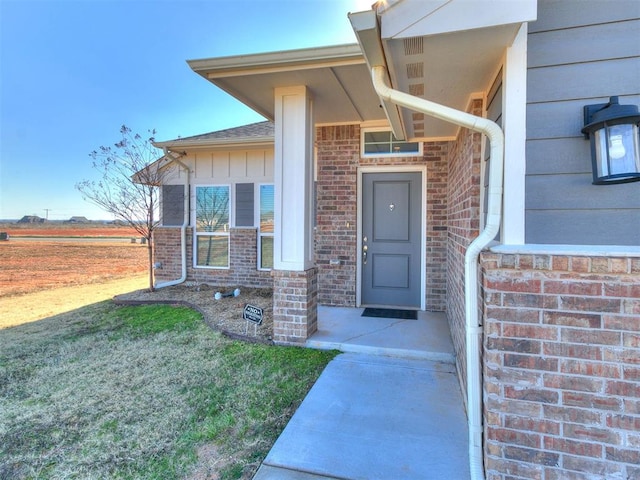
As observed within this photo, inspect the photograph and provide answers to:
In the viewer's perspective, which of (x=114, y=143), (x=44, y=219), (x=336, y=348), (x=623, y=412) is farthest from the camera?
(x=44, y=219)

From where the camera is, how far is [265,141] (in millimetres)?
6484

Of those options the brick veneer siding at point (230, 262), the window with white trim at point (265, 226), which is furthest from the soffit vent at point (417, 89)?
the brick veneer siding at point (230, 262)

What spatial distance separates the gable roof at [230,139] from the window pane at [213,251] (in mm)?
2054

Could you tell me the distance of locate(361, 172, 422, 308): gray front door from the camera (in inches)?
195

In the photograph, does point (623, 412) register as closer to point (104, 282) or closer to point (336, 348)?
point (336, 348)

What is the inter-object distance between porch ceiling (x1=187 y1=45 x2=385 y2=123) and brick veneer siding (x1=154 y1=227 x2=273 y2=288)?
11.8ft

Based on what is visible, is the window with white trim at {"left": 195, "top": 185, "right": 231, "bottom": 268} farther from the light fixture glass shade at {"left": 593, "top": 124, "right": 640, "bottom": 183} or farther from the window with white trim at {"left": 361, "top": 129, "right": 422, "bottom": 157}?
the light fixture glass shade at {"left": 593, "top": 124, "right": 640, "bottom": 183}

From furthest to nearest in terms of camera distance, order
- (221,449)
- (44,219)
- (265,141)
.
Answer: (44,219) < (265,141) < (221,449)

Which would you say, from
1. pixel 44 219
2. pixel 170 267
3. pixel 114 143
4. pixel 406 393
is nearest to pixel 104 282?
pixel 170 267

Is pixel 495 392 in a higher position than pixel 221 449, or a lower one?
higher

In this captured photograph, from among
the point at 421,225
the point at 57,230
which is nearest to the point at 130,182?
the point at 421,225

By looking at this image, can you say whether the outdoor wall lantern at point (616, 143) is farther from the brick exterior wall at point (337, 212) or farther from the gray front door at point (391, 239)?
the brick exterior wall at point (337, 212)

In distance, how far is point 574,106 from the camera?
165 centimetres

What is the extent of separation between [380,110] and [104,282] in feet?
30.0
